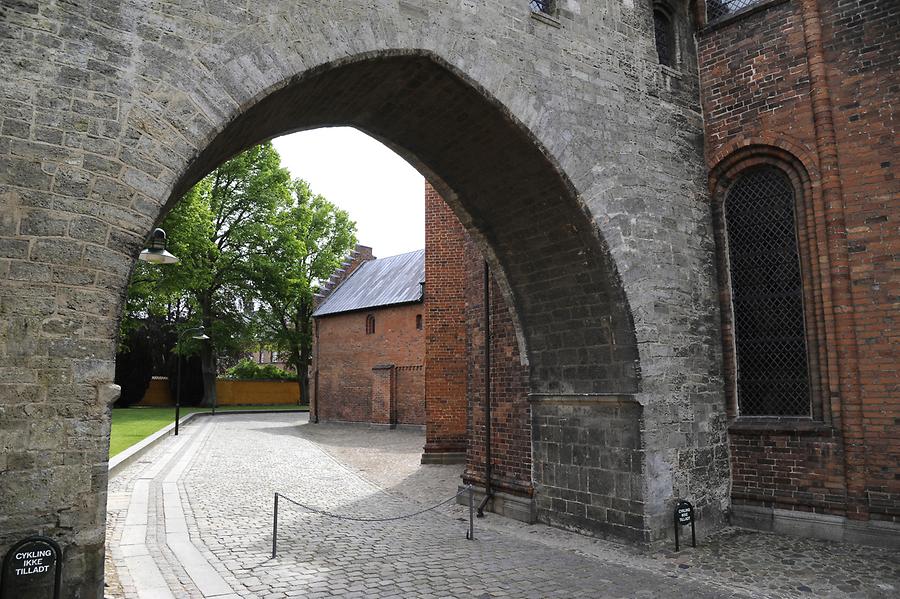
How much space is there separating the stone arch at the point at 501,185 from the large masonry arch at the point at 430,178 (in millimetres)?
30

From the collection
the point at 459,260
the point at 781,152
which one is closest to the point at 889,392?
the point at 781,152

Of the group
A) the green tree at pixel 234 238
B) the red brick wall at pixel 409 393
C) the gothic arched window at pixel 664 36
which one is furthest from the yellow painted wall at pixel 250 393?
the gothic arched window at pixel 664 36

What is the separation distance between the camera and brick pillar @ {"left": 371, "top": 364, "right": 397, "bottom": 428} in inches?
1040

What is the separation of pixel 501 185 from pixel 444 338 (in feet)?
28.8

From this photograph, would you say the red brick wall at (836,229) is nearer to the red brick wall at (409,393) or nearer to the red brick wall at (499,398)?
the red brick wall at (499,398)

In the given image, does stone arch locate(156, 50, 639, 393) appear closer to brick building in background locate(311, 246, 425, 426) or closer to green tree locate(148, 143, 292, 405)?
brick building in background locate(311, 246, 425, 426)

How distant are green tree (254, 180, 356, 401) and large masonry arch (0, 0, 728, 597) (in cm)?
2688

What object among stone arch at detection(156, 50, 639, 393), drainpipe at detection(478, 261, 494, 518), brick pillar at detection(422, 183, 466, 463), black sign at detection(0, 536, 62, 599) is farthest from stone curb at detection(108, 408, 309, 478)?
brick pillar at detection(422, 183, 466, 463)

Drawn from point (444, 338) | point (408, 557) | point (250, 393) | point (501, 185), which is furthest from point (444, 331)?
point (250, 393)

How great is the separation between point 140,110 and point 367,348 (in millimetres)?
24308

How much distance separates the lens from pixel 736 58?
9.13 metres

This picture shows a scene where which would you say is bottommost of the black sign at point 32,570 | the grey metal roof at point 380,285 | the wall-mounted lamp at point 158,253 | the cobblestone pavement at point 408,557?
the cobblestone pavement at point 408,557

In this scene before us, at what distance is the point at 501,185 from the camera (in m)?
8.30

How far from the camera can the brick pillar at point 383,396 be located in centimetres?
2642
